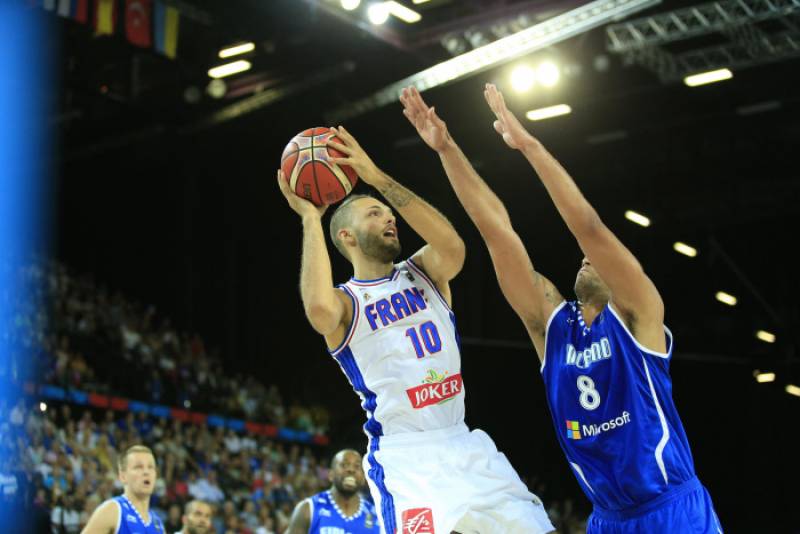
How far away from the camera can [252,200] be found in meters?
23.6

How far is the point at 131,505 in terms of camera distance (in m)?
7.85

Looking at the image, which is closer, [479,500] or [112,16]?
[479,500]

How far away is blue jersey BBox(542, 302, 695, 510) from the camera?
4.46m

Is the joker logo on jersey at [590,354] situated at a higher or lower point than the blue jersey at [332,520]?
higher

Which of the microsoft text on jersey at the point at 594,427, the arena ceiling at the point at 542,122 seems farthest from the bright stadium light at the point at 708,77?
the microsoft text on jersey at the point at 594,427

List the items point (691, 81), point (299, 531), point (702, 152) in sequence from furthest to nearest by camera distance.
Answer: point (702, 152), point (691, 81), point (299, 531)

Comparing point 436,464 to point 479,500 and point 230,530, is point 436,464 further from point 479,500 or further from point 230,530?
point 230,530

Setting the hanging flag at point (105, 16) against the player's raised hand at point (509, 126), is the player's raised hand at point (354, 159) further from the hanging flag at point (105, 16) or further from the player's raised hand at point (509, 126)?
the hanging flag at point (105, 16)

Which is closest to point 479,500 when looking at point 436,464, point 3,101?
point 436,464

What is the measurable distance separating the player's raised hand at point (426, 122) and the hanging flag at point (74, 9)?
34.7 ft

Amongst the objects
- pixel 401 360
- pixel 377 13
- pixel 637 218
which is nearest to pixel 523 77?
pixel 377 13

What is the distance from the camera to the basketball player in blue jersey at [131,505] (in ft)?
25.4

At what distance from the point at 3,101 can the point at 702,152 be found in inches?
469

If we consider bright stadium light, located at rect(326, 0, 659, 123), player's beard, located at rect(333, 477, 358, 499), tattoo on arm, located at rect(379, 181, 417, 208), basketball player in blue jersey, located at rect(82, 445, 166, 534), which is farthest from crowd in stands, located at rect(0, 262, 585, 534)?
tattoo on arm, located at rect(379, 181, 417, 208)
